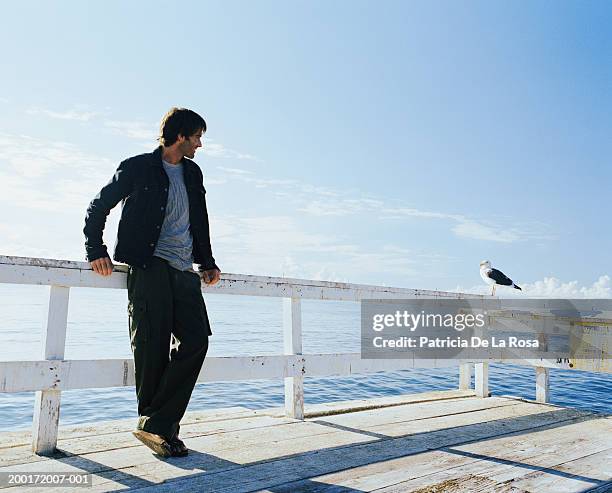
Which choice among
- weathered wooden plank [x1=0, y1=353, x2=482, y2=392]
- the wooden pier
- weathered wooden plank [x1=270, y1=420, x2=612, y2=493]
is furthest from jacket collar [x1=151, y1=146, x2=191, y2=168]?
weathered wooden plank [x1=270, y1=420, x2=612, y2=493]

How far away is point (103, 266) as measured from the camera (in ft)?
10.1

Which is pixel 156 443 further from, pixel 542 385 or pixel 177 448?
pixel 542 385

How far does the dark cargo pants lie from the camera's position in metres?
3.07

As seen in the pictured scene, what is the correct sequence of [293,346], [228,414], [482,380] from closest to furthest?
1. [293,346]
2. [228,414]
3. [482,380]

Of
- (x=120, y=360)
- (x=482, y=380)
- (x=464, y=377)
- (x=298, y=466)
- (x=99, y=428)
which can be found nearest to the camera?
(x=298, y=466)

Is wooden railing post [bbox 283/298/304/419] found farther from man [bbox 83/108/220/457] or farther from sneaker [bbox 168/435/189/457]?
sneaker [bbox 168/435/189/457]

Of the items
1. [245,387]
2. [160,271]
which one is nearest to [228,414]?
[160,271]

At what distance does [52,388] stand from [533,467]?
265cm

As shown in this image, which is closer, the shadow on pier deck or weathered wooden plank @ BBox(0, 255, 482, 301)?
the shadow on pier deck

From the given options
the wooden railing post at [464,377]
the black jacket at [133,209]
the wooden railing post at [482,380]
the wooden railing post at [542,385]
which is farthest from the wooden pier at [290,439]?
the wooden railing post at [464,377]

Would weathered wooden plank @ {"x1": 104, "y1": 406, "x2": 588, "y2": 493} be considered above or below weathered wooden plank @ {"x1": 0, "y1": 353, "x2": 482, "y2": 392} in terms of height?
below

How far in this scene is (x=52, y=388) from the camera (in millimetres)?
2990

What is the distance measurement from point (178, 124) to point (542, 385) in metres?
4.37

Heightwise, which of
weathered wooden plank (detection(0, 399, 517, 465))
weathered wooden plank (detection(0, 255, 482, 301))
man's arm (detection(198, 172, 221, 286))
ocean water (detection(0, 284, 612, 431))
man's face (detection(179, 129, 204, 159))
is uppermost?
man's face (detection(179, 129, 204, 159))
